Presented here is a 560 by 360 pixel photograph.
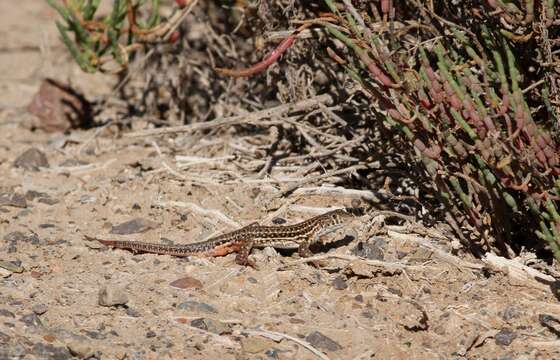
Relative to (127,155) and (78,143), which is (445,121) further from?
(78,143)

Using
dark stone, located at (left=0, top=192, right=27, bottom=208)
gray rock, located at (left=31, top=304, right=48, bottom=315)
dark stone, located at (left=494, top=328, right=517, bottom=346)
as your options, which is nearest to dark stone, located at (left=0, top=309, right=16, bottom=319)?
gray rock, located at (left=31, top=304, right=48, bottom=315)

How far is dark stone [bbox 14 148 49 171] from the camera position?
7.79m

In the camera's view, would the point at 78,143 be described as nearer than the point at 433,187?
No

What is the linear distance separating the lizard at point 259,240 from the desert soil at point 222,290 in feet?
0.20

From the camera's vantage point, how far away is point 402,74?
17.7 ft

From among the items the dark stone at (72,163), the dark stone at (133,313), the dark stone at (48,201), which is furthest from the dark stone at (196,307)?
the dark stone at (72,163)

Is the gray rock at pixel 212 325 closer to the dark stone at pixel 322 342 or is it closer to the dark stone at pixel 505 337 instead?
the dark stone at pixel 322 342

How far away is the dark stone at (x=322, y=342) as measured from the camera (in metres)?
5.17

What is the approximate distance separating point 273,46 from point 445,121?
234 cm

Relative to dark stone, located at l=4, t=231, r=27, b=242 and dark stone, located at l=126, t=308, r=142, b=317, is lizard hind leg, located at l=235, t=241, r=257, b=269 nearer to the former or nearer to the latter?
dark stone, located at l=126, t=308, r=142, b=317

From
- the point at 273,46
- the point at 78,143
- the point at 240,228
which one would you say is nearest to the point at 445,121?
the point at 240,228

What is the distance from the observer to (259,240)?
6.20 meters

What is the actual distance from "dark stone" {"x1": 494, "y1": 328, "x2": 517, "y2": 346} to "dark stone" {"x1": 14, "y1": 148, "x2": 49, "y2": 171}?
13.9 ft

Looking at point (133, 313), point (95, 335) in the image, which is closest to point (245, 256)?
point (133, 313)
